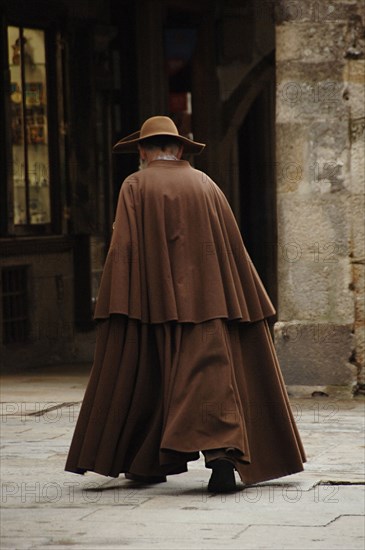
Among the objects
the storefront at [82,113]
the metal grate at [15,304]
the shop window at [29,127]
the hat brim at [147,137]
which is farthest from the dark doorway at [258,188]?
the hat brim at [147,137]

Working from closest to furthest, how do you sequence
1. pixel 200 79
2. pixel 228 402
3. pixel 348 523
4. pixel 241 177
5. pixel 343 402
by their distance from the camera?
pixel 348 523 → pixel 228 402 → pixel 343 402 → pixel 200 79 → pixel 241 177

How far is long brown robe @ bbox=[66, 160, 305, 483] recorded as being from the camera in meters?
7.38

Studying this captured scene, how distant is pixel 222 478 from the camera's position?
7305mm

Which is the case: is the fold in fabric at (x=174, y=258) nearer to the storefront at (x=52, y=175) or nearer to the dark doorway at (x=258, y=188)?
the storefront at (x=52, y=175)

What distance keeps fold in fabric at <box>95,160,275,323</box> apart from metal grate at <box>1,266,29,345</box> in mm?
7043

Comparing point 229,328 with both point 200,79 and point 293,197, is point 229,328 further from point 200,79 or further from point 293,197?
point 200,79

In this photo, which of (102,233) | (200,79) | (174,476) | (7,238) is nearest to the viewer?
(174,476)

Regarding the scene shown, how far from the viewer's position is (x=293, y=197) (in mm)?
10703

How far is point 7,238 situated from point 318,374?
4492 millimetres

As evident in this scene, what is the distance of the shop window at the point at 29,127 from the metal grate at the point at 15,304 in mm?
440

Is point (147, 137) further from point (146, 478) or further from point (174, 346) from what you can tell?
point (146, 478)

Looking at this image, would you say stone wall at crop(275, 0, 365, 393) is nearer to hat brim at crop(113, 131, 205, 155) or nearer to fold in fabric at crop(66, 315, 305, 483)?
hat brim at crop(113, 131, 205, 155)

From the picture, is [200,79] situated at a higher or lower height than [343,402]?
higher

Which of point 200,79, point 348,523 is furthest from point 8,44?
point 348,523
